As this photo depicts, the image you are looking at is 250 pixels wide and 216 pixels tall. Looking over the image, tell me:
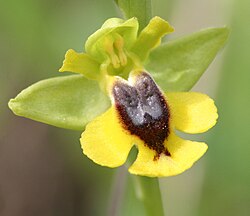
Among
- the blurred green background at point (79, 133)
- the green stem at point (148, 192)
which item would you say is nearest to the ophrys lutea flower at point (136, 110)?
the green stem at point (148, 192)

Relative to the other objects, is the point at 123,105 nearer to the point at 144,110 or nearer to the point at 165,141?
the point at 144,110

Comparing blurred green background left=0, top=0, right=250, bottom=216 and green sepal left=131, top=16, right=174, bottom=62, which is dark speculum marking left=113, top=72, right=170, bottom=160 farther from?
blurred green background left=0, top=0, right=250, bottom=216

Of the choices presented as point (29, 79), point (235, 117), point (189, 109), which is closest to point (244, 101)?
point (235, 117)

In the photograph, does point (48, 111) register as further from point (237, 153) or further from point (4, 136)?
point (4, 136)

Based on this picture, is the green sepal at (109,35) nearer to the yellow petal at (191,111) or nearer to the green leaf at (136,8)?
the green leaf at (136,8)

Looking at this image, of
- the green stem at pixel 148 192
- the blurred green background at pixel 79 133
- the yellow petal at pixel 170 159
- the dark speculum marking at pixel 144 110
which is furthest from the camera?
the blurred green background at pixel 79 133

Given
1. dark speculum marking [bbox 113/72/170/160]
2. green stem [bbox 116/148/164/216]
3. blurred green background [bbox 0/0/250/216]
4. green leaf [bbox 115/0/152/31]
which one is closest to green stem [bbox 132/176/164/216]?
green stem [bbox 116/148/164/216]
